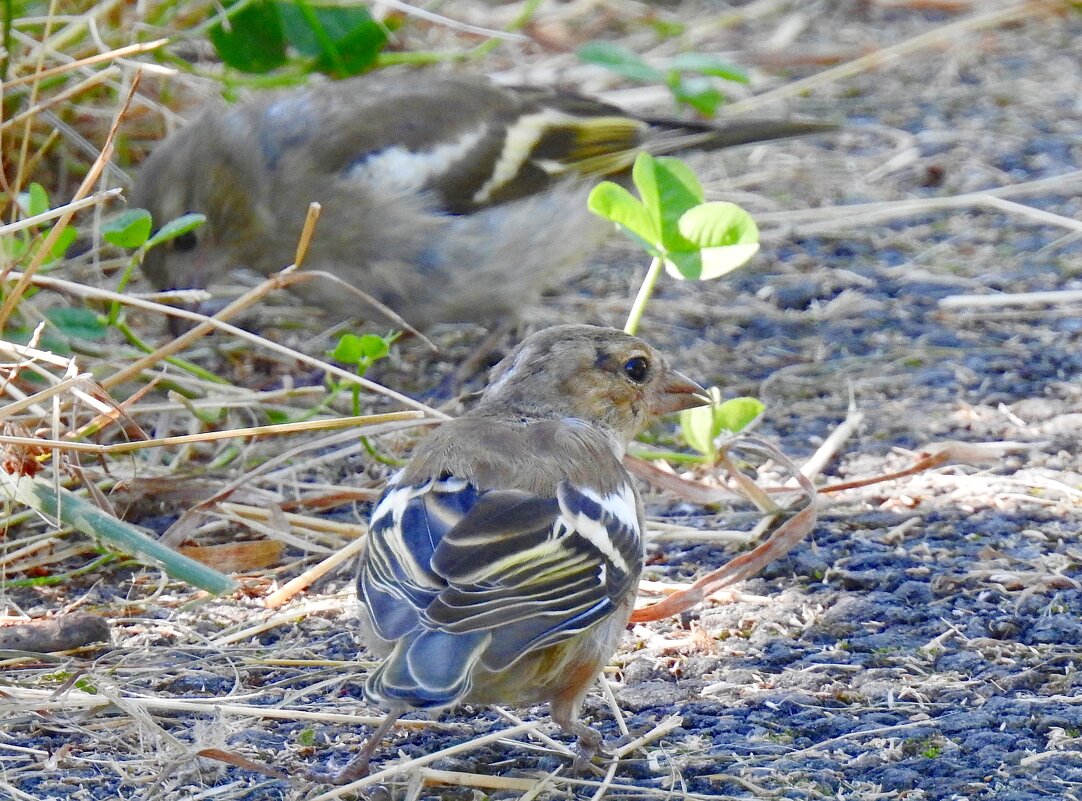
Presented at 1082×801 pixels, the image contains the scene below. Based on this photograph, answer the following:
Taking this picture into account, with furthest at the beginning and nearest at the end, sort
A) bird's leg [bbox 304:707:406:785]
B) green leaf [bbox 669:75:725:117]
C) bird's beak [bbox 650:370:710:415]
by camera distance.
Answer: green leaf [bbox 669:75:725:117] → bird's beak [bbox 650:370:710:415] → bird's leg [bbox 304:707:406:785]

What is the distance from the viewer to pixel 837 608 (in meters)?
3.16

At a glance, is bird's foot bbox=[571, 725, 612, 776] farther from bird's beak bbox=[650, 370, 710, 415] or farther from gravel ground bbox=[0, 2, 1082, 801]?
bird's beak bbox=[650, 370, 710, 415]

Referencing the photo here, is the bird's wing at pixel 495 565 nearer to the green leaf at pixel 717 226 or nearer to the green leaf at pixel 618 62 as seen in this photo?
the green leaf at pixel 717 226

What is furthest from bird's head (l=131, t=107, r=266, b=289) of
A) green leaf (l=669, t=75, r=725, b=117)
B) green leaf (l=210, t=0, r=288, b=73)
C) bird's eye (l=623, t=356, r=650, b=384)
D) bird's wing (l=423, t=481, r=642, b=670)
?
bird's wing (l=423, t=481, r=642, b=670)

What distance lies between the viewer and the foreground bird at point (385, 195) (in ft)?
16.2

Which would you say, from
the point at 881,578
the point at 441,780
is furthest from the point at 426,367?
the point at 441,780

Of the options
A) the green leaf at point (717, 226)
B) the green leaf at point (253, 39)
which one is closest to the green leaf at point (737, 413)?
the green leaf at point (717, 226)

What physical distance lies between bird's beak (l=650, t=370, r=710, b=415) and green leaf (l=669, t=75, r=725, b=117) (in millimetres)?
2520

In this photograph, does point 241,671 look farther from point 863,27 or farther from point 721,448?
point 863,27

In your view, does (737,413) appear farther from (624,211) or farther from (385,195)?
(385,195)

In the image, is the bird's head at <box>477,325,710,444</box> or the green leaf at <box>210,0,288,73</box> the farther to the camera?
the green leaf at <box>210,0,288,73</box>

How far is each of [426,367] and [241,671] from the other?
221 centimetres

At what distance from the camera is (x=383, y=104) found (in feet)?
16.8

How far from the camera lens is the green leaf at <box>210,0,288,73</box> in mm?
5234
